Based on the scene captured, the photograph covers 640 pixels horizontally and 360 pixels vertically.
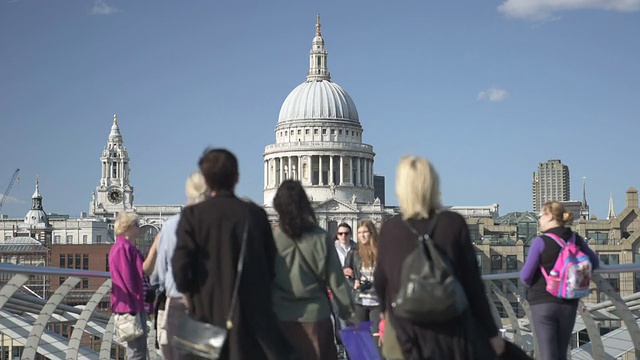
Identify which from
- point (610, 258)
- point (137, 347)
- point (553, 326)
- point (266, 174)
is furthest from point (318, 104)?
point (553, 326)

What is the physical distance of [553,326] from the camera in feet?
30.8

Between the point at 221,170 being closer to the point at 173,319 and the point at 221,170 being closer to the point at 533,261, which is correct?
the point at 173,319

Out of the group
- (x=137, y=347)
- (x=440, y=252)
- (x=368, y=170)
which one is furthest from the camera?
(x=368, y=170)

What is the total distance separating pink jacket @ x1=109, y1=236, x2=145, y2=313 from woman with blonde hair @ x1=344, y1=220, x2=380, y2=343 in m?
2.20

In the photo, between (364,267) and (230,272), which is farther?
(364,267)

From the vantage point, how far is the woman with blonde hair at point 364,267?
1135cm

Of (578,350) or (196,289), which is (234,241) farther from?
(578,350)

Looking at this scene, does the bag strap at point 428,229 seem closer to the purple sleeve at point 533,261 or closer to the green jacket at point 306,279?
the green jacket at point 306,279

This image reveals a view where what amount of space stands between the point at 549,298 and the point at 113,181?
157076 mm

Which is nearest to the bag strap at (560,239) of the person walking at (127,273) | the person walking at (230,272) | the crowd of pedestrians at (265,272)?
the crowd of pedestrians at (265,272)

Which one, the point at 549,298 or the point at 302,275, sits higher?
the point at 302,275

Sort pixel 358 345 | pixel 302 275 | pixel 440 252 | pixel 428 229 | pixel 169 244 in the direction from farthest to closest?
pixel 358 345 < pixel 169 244 < pixel 302 275 < pixel 428 229 < pixel 440 252

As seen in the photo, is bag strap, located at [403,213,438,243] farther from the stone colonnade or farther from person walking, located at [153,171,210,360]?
the stone colonnade

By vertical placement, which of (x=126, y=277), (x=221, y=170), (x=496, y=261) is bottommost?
(x=496, y=261)
